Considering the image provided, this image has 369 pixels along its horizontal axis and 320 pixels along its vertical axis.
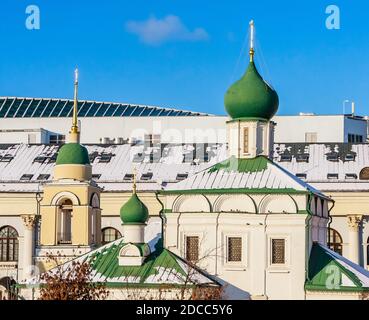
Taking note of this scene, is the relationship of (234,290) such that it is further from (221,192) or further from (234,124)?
(234,124)

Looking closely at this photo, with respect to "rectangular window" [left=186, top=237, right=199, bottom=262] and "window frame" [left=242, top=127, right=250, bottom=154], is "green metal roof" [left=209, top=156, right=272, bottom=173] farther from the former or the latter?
"rectangular window" [left=186, top=237, right=199, bottom=262]

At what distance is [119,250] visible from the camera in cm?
4978

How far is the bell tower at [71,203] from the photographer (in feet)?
183

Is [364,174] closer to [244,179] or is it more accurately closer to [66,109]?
[244,179]

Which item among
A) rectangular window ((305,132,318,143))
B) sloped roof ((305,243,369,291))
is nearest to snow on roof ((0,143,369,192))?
rectangular window ((305,132,318,143))

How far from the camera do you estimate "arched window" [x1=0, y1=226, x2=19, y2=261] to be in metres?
70.7

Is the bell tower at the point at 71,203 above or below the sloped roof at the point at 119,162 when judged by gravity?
below

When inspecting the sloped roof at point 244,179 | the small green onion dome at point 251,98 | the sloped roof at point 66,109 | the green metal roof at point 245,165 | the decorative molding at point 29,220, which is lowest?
the decorative molding at point 29,220

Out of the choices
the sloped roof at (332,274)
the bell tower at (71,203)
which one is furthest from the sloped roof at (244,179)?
the bell tower at (71,203)

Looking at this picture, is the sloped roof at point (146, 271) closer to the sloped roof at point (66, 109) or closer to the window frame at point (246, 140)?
the window frame at point (246, 140)

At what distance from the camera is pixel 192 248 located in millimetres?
50594

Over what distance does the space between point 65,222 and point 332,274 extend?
1336 cm

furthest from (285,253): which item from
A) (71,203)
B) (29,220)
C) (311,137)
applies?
(311,137)

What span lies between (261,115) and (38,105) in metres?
63.4
